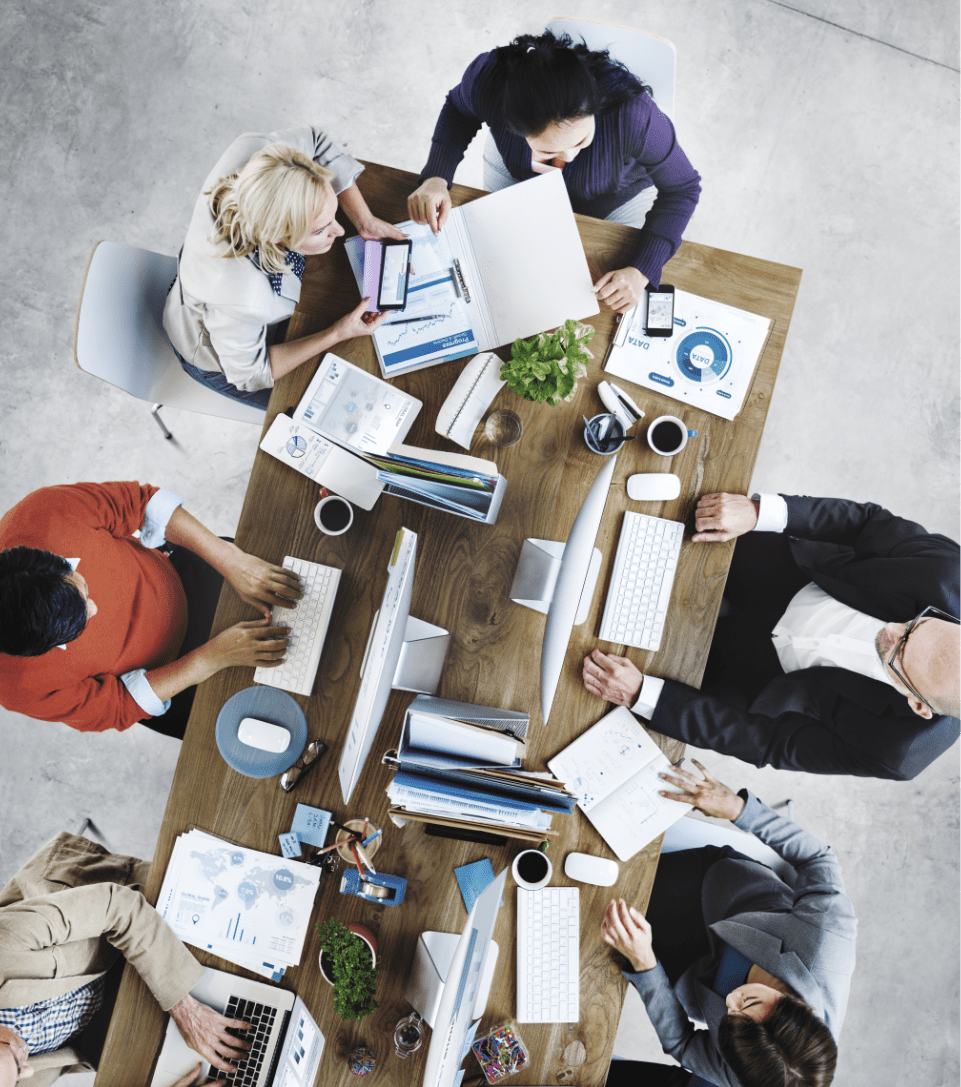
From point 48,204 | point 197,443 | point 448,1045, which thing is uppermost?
point 48,204

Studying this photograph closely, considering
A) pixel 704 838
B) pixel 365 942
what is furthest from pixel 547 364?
pixel 704 838

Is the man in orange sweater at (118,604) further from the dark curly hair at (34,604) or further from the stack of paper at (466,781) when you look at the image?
the stack of paper at (466,781)

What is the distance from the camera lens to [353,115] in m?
2.60

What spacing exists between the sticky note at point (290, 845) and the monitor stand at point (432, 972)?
0.35 m

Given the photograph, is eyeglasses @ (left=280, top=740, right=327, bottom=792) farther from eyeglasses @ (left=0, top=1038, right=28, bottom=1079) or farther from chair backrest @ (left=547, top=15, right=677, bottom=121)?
chair backrest @ (left=547, top=15, right=677, bottom=121)

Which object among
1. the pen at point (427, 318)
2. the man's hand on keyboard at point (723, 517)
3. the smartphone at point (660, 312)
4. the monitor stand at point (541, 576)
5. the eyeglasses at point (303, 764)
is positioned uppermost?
Answer: the smartphone at point (660, 312)

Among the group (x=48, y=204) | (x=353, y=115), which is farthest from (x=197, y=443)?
(x=353, y=115)

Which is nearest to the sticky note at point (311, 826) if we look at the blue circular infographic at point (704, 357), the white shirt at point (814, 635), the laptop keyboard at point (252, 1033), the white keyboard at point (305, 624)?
the white keyboard at point (305, 624)

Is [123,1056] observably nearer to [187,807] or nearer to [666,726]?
[187,807]

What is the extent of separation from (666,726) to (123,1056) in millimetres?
1484

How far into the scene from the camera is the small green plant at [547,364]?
150cm

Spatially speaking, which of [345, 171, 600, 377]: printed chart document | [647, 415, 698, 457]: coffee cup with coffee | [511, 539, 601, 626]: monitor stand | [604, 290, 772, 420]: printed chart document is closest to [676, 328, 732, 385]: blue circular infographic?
[604, 290, 772, 420]: printed chart document

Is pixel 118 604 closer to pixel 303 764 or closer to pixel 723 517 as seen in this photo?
pixel 303 764

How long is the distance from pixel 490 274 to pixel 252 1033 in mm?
1902
